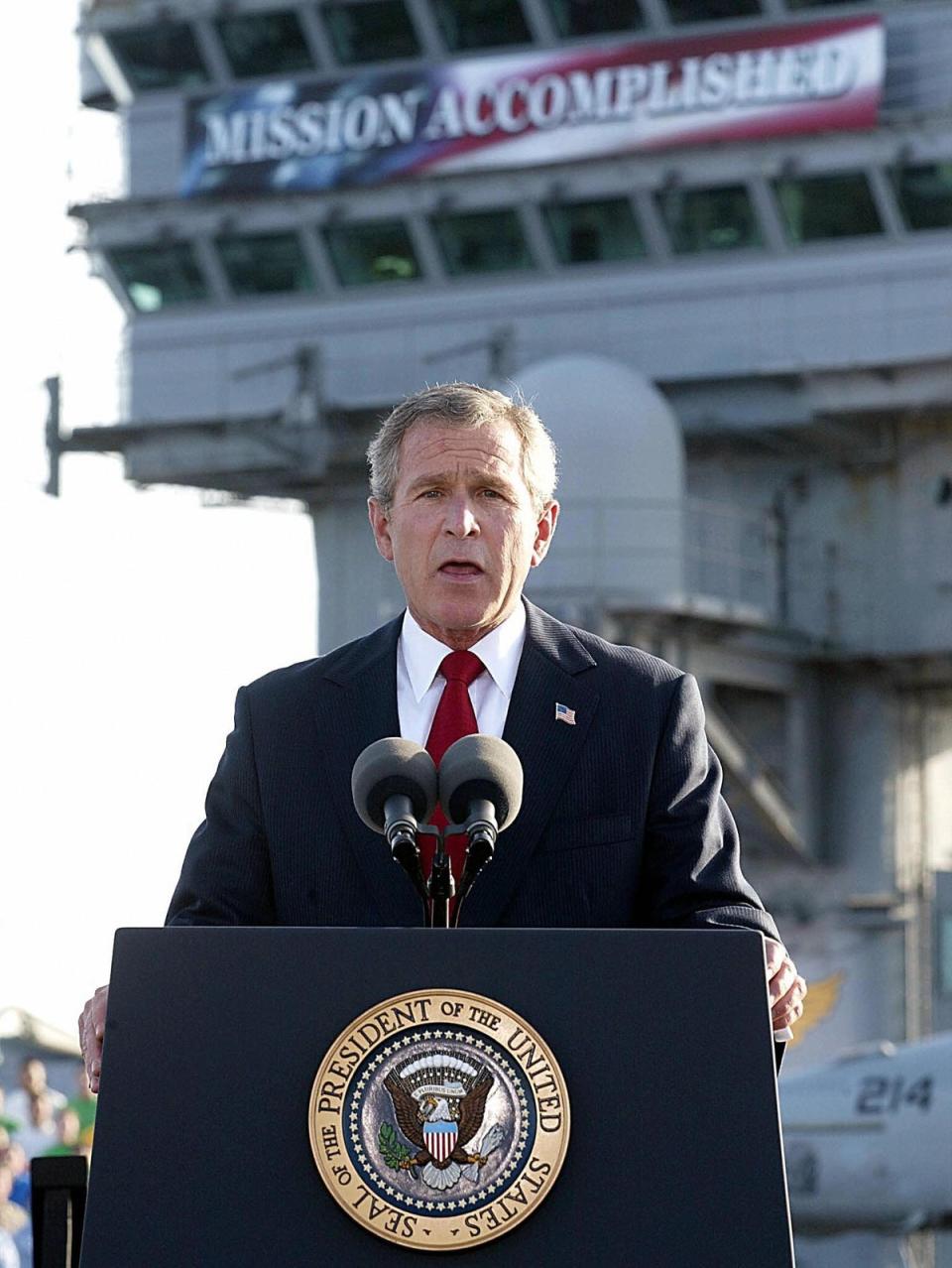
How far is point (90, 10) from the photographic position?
29.2 metres

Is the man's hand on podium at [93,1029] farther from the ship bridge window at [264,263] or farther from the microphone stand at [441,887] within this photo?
the ship bridge window at [264,263]

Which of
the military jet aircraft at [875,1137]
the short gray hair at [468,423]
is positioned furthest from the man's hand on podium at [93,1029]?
the military jet aircraft at [875,1137]

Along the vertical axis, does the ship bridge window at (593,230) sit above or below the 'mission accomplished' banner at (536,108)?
below

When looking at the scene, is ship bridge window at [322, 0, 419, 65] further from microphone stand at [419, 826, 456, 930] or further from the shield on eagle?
the shield on eagle

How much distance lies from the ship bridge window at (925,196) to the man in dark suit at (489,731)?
23.3 metres

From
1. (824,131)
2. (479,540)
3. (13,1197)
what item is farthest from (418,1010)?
(824,131)

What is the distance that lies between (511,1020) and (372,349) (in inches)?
1040

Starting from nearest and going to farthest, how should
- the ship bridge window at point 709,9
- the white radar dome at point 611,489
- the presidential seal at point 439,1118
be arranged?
1. the presidential seal at point 439,1118
2. the white radar dome at point 611,489
3. the ship bridge window at point 709,9

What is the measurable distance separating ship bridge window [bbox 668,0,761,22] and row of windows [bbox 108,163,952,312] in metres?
1.86

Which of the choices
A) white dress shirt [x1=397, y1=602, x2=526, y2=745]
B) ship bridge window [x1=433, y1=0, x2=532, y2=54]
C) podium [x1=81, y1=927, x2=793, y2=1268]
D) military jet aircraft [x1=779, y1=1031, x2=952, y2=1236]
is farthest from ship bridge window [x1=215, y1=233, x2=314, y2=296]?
podium [x1=81, y1=927, x2=793, y2=1268]

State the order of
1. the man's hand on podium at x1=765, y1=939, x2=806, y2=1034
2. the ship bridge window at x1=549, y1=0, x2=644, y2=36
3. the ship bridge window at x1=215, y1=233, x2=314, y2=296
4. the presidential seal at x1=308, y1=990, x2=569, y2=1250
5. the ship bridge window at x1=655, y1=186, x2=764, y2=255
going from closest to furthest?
the presidential seal at x1=308, y1=990, x2=569, y2=1250 → the man's hand on podium at x1=765, y1=939, x2=806, y2=1034 → the ship bridge window at x1=655, y1=186, x2=764, y2=255 → the ship bridge window at x1=549, y1=0, x2=644, y2=36 → the ship bridge window at x1=215, y1=233, x2=314, y2=296

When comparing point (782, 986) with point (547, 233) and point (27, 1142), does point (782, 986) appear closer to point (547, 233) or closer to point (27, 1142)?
point (27, 1142)

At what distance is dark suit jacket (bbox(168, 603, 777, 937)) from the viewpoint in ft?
12.9

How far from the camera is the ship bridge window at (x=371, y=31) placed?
28641 mm
